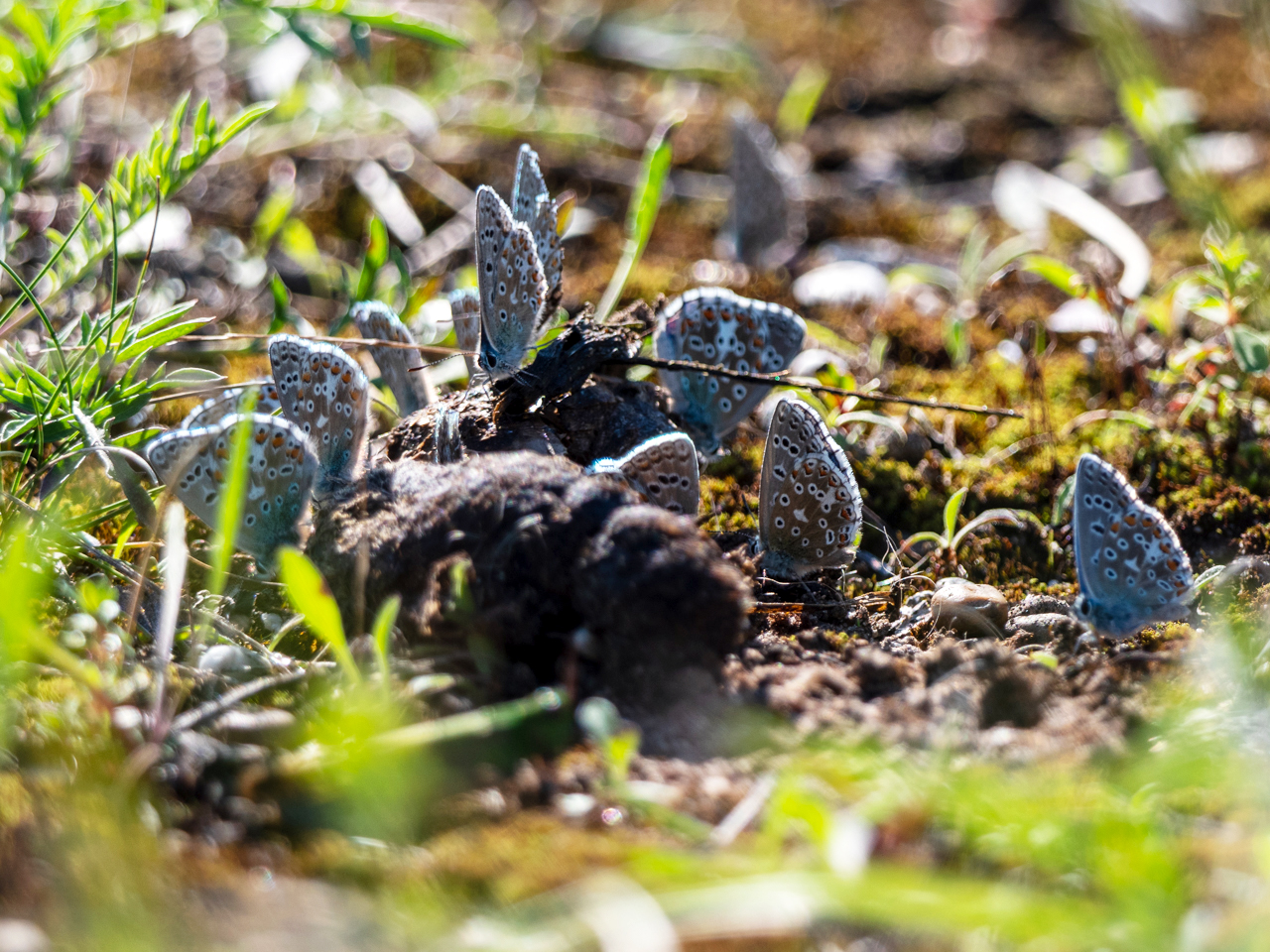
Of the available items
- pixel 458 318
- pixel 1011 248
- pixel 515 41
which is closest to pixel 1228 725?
pixel 458 318

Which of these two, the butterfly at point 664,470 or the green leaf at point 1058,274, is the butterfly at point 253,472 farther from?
the green leaf at point 1058,274

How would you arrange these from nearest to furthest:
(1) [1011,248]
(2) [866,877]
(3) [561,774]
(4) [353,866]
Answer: (2) [866,877] < (4) [353,866] < (3) [561,774] < (1) [1011,248]

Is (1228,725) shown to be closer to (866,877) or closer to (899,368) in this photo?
(866,877)

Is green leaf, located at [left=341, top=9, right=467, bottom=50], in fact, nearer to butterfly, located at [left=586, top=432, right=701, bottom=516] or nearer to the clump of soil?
butterfly, located at [left=586, top=432, right=701, bottom=516]

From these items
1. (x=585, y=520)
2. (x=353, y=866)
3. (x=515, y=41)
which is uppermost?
(x=515, y=41)

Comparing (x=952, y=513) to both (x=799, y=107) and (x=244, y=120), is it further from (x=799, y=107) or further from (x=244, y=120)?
(x=799, y=107)

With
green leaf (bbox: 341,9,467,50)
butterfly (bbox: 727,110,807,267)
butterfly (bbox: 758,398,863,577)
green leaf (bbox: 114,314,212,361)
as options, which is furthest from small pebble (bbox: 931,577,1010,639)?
butterfly (bbox: 727,110,807,267)

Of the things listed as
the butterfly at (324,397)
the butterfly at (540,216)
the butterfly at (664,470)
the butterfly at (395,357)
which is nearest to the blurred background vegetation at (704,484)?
the butterfly at (395,357)
